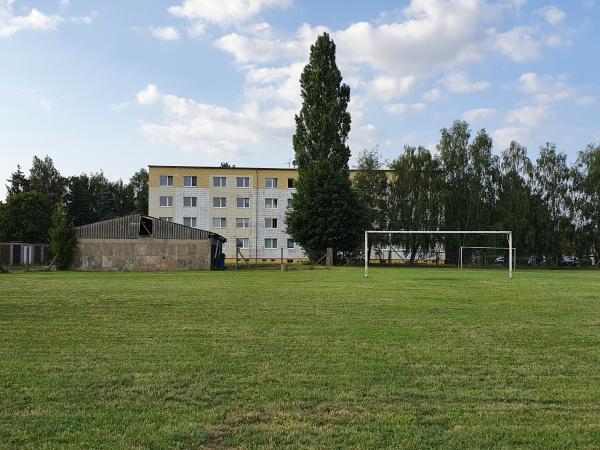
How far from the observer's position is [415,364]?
330 inches

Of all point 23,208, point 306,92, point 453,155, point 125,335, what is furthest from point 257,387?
point 23,208

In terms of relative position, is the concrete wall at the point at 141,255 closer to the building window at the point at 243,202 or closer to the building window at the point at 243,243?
the building window at the point at 243,243

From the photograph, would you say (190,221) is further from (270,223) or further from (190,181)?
(270,223)

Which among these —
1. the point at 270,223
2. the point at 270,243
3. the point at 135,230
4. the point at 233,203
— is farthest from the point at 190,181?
the point at 135,230

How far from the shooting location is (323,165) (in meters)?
56.1

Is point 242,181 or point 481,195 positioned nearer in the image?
point 481,195

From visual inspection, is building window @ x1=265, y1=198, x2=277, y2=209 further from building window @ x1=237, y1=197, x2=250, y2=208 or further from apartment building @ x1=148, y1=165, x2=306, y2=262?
building window @ x1=237, y1=197, x2=250, y2=208

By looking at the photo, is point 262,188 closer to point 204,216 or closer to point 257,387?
point 204,216

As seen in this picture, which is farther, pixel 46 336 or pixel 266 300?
pixel 266 300

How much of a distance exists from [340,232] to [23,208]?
46.6 meters

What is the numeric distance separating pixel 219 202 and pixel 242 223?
13.4 feet

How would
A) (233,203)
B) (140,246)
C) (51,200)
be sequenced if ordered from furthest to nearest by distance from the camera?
(51,200) < (233,203) < (140,246)

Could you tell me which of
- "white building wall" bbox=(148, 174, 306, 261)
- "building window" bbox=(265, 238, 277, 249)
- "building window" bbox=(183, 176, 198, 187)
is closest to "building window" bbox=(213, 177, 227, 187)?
"white building wall" bbox=(148, 174, 306, 261)

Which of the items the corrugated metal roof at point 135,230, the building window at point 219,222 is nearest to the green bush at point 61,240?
the corrugated metal roof at point 135,230
